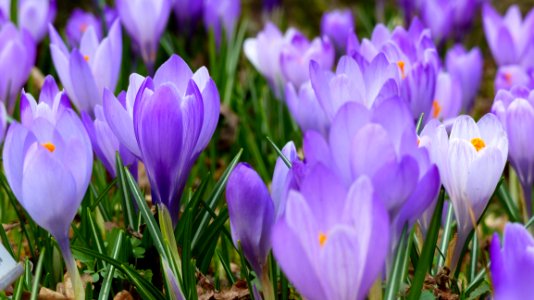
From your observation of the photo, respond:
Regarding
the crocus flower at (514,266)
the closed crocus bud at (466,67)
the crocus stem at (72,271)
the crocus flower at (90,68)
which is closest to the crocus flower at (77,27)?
the crocus flower at (90,68)

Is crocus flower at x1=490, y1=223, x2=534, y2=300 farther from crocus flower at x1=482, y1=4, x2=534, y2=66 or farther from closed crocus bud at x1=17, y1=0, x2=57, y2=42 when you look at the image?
closed crocus bud at x1=17, y1=0, x2=57, y2=42

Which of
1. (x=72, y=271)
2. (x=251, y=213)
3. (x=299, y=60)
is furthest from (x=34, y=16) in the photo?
(x=251, y=213)

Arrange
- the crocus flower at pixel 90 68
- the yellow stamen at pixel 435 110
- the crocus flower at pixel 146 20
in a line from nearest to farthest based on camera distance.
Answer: the crocus flower at pixel 90 68 < the yellow stamen at pixel 435 110 < the crocus flower at pixel 146 20

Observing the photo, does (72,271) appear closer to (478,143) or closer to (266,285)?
(266,285)

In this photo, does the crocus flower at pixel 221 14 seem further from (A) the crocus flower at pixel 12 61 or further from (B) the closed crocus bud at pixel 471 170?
(B) the closed crocus bud at pixel 471 170

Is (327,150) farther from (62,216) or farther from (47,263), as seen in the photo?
(47,263)

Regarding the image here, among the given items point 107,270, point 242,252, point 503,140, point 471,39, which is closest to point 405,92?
point 503,140

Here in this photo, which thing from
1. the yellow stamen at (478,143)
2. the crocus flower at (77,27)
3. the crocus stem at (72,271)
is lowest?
the crocus stem at (72,271)
